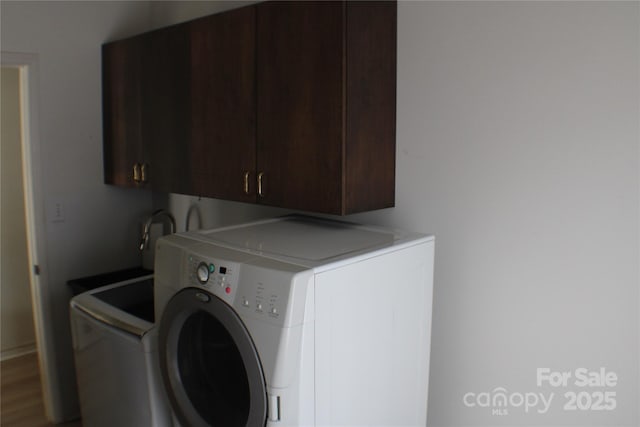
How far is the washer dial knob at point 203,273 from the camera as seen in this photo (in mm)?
1597

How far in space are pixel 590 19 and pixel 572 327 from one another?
89 centimetres

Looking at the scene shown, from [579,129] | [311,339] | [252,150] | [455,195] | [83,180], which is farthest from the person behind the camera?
[83,180]

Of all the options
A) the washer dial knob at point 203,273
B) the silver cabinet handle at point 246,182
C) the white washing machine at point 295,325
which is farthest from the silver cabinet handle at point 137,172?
the washer dial knob at point 203,273

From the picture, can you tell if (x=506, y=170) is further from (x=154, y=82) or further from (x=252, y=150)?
(x=154, y=82)

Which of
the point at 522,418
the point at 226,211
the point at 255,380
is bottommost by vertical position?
the point at 522,418

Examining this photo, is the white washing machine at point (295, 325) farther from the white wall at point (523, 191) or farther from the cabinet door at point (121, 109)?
the cabinet door at point (121, 109)

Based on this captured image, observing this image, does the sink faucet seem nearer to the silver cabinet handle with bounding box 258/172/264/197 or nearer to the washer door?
the silver cabinet handle with bounding box 258/172/264/197

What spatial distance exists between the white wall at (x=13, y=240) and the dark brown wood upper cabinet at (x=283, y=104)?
1.71m

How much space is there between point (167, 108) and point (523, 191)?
159 cm

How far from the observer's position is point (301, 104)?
6.14ft

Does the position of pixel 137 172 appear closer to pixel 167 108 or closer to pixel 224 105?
pixel 167 108

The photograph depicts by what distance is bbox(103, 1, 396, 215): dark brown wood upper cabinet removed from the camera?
1783 millimetres

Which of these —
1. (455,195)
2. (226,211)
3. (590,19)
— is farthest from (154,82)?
(590,19)

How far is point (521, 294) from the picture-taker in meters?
1.74
